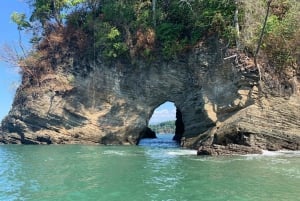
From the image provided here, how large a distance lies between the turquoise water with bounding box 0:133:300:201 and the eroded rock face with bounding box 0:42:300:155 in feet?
11.4

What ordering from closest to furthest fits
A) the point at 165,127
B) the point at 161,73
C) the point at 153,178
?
the point at 153,178
the point at 161,73
the point at 165,127

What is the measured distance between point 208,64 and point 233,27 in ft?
9.68

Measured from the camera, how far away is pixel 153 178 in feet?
48.0

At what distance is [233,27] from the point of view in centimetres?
2625

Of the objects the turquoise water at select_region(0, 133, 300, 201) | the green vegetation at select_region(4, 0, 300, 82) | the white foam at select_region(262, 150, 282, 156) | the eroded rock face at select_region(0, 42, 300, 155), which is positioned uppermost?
the green vegetation at select_region(4, 0, 300, 82)

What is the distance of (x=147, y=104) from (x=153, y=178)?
54.0 feet

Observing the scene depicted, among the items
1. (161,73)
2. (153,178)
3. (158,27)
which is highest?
(158,27)

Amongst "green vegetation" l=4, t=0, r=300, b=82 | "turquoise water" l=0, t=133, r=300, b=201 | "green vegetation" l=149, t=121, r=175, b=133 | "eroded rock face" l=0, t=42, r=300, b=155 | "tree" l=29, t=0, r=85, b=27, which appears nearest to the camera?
"turquoise water" l=0, t=133, r=300, b=201

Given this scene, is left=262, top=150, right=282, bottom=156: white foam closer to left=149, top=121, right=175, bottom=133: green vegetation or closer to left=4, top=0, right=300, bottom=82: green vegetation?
left=4, top=0, right=300, bottom=82: green vegetation

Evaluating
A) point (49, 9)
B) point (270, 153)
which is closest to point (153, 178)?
point (270, 153)

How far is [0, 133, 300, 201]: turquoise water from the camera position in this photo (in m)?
12.0

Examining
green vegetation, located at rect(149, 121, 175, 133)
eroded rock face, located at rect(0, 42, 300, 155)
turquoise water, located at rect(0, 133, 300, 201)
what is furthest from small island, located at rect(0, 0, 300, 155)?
green vegetation, located at rect(149, 121, 175, 133)

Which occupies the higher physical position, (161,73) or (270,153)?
(161,73)

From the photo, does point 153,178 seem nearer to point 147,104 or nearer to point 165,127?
point 147,104
